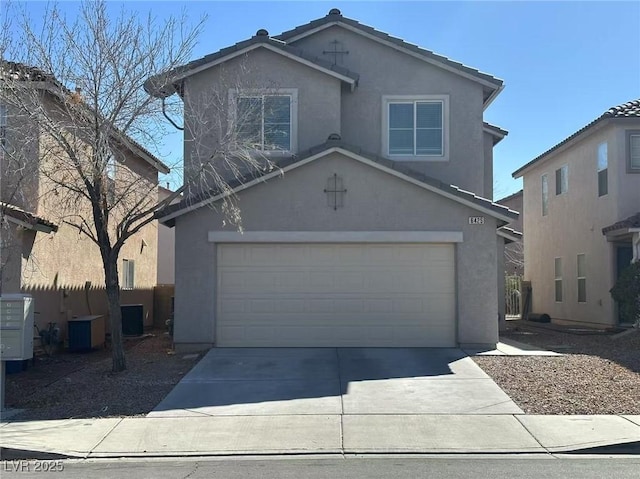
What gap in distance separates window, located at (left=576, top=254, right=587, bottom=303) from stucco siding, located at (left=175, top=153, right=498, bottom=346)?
8.08 meters

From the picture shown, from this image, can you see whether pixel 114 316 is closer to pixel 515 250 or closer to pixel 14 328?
pixel 14 328

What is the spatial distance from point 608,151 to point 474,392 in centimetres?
1108

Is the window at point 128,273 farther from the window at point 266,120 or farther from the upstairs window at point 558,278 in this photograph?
the upstairs window at point 558,278

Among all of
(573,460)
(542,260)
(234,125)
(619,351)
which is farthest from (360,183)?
(542,260)

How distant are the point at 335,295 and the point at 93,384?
518 cm

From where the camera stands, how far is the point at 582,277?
839 inches

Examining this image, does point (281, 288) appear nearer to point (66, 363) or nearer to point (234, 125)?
point (234, 125)

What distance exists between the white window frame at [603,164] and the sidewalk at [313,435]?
1144 cm

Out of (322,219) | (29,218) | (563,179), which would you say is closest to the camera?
(29,218)

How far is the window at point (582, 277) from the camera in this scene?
21031 mm

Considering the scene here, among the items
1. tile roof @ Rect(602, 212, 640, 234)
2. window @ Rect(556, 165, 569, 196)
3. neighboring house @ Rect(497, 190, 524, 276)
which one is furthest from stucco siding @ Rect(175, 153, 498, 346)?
neighboring house @ Rect(497, 190, 524, 276)

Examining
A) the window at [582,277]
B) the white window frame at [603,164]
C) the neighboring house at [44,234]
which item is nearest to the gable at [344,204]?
the neighboring house at [44,234]

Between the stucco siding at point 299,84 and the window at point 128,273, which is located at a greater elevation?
the stucco siding at point 299,84

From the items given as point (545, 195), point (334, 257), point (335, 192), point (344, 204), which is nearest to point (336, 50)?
point (335, 192)
